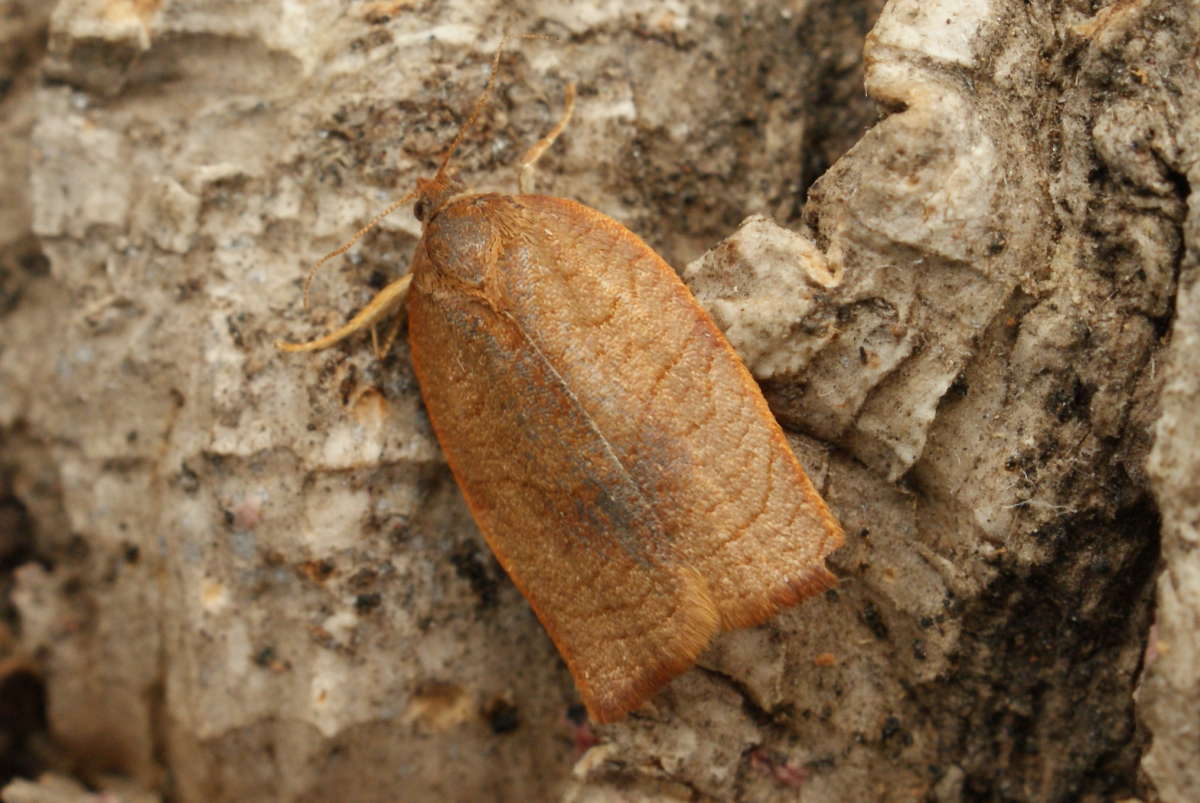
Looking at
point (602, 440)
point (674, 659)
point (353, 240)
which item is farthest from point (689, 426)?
point (353, 240)

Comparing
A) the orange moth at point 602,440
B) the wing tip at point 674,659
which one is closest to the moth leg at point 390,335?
the orange moth at point 602,440

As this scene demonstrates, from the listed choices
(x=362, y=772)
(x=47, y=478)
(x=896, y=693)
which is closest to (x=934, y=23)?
(x=896, y=693)

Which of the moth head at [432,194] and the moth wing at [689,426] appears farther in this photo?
the moth head at [432,194]

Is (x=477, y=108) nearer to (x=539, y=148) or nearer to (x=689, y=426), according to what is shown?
(x=539, y=148)

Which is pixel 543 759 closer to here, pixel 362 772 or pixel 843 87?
pixel 362 772

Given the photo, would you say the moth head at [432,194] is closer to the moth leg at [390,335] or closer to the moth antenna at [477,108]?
the moth antenna at [477,108]
